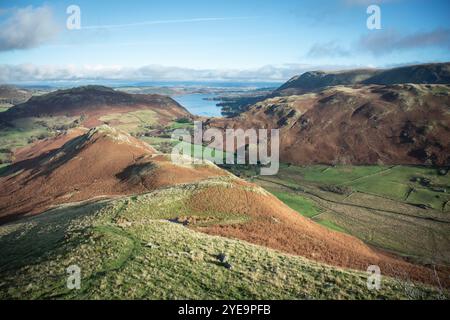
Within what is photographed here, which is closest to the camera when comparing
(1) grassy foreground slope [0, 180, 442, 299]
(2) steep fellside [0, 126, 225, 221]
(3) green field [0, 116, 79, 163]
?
(1) grassy foreground slope [0, 180, 442, 299]

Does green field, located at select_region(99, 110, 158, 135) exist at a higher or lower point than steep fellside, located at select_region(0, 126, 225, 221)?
higher

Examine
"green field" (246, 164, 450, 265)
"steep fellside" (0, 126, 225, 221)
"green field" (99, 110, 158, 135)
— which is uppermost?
"green field" (99, 110, 158, 135)

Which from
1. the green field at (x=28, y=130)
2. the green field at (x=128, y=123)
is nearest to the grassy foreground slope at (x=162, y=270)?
the green field at (x=28, y=130)

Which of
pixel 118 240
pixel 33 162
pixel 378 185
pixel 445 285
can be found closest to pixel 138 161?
pixel 33 162

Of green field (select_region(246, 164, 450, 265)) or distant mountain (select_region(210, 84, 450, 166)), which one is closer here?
green field (select_region(246, 164, 450, 265))

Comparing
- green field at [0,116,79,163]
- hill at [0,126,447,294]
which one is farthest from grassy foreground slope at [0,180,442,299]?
green field at [0,116,79,163]

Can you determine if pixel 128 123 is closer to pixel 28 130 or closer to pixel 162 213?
pixel 28 130

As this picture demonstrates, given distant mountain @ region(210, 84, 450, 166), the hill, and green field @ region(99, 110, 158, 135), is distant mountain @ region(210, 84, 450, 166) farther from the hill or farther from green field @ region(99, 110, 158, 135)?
the hill
